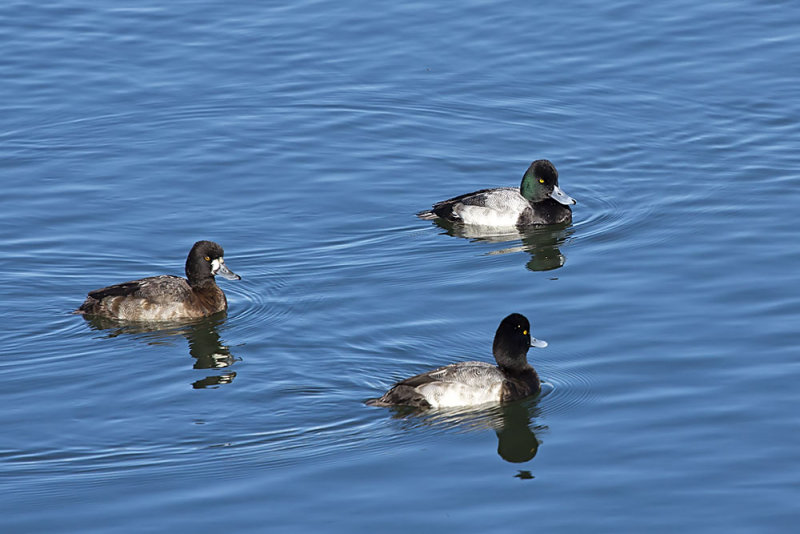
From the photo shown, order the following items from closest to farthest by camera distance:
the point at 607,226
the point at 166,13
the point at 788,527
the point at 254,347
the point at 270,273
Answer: the point at 788,527
the point at 254,347
the point at 270,273
the point at 607,226
the point at 166,13

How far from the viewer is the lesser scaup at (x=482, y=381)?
12.8 meters

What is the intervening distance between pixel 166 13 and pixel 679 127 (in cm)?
1042

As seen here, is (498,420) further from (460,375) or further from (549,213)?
(549,213)

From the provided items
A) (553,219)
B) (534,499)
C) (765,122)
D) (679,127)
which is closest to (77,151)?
(553,219)

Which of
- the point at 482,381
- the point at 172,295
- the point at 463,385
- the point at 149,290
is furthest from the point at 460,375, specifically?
the point at 149,290

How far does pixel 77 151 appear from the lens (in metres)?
20.7

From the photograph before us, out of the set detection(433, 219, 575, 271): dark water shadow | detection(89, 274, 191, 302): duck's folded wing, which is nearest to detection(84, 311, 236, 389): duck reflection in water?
detection(89, 274, 191, 302): duck's folded wing

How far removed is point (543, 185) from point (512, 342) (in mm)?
5692

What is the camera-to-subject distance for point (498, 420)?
12867mm

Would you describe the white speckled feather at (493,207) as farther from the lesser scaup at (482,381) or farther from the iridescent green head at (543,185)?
the lesser scaup at (482,381)

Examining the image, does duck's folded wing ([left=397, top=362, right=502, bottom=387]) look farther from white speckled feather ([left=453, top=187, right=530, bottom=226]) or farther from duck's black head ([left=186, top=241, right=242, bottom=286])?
white speckled feather ([left=453, top=187, right=530, bottom=226])

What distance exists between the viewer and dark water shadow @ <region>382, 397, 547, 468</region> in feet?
40.9

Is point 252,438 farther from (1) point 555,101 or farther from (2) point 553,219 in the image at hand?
(1) point 555,101

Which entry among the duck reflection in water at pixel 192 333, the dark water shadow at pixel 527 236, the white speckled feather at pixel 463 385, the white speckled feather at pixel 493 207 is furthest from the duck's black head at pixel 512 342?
the white speckled feather at pixel 493 207
